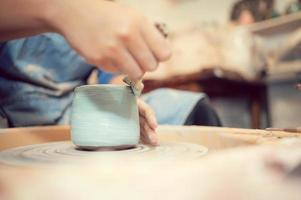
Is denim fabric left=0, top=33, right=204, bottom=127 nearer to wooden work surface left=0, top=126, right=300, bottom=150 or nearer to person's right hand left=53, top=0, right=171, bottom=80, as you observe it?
wooden work surface left=0, top=126, right=300, bottom=150

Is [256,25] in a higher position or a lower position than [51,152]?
higher

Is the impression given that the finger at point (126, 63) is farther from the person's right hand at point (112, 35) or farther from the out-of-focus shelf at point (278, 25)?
the out-of-focus shelf at point (278, 25)

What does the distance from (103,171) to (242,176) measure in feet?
0.35

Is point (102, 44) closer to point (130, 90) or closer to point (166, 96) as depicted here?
point (130, 90)

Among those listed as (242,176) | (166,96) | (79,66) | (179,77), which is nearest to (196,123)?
(166,96)

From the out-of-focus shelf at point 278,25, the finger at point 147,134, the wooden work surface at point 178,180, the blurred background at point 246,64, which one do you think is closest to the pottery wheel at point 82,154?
the finger at point 147,134

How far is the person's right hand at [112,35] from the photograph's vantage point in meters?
0.51

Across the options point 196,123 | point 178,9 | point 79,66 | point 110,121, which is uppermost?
point 178,9

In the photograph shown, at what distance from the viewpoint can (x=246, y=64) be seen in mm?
2404

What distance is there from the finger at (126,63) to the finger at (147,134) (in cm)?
24

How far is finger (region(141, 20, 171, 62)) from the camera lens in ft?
1.71

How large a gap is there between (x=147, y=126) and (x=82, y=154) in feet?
0.62

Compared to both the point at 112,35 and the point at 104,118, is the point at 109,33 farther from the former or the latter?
the point at 104,118

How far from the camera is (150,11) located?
3.56 metres
